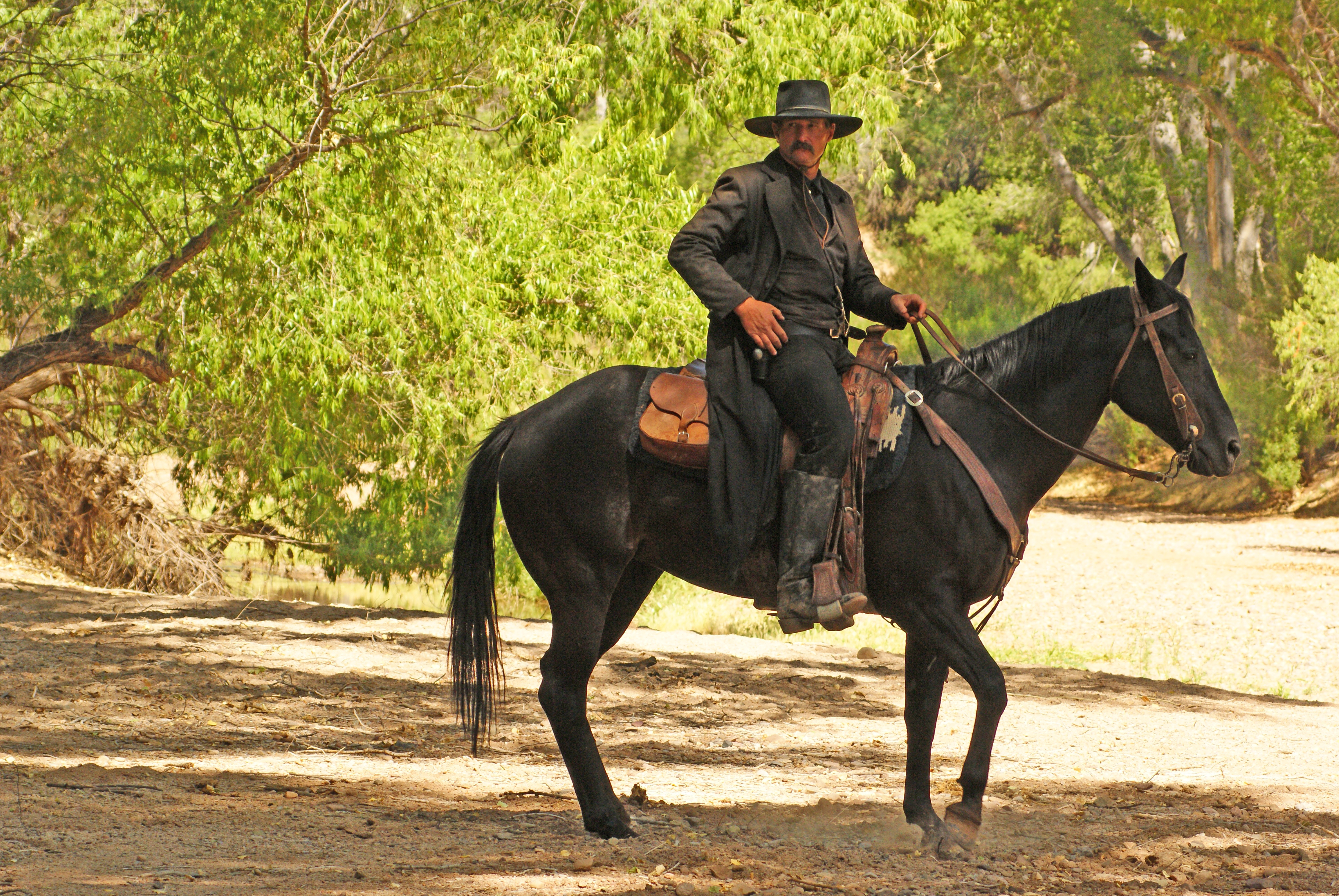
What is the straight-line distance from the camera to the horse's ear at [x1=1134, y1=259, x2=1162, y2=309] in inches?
189

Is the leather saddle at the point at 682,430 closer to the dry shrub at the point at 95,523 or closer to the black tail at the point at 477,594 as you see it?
the black tail at the point at 477,594

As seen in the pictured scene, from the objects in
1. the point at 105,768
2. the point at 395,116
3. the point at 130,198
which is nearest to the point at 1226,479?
the point at 395,116

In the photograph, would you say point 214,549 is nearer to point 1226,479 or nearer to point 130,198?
point 130,198

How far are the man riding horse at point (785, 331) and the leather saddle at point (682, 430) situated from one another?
0.06m

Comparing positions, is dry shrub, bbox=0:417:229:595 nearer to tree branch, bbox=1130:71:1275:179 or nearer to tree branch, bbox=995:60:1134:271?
tree branch, bbox=1130:71:1275:179

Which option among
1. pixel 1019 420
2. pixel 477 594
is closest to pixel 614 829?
pixel 477 594

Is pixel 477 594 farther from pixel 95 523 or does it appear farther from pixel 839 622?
pixel 95 523

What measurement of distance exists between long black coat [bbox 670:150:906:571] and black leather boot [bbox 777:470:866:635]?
164 millimetres

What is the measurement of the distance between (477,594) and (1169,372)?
118 inches

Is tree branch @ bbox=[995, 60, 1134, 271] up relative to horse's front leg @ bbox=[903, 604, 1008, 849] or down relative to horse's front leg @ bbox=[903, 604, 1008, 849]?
up

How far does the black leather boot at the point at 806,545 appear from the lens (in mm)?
4719

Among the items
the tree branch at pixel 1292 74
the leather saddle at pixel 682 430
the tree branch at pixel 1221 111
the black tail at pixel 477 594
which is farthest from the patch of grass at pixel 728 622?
the tree branch at pixel 1221 111

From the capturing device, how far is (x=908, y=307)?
517cm

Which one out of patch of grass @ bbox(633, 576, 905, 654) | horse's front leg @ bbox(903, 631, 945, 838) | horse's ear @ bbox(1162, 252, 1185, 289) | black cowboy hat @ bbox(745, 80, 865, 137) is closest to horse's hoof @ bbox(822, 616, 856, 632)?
horse's front leg @ bbox(903, 631, 945, 838)
